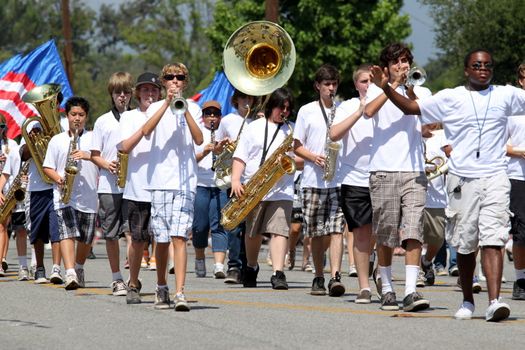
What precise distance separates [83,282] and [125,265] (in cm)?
407

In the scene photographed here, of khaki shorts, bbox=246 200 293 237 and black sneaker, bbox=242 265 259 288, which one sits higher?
khaki shorts, bbox=246 200 293 237

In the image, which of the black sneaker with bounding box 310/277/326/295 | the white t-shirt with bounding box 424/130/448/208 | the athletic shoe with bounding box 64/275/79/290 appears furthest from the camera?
the white t-shirt with bounding box 424/130/448/208

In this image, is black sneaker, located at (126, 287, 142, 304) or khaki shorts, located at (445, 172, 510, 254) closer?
khaki shorts, located at (445, 172, 510, 254)

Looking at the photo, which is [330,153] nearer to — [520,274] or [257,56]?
[257,56]

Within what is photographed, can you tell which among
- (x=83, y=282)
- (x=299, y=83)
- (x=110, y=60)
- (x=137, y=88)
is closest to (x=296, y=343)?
(x=137, y=88)

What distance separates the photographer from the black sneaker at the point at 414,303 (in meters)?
11.0

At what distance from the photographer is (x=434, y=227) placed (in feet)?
47.8

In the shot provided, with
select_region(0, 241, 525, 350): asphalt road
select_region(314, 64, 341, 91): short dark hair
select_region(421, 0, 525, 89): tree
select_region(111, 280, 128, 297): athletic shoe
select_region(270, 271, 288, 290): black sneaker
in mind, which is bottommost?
select_region(0, 241, 525, 350): asphalt road

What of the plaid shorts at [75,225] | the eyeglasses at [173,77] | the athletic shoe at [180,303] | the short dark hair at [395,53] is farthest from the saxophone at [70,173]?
the short dark hair at [395,53]

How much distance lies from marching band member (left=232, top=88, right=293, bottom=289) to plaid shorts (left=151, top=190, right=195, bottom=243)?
229cm

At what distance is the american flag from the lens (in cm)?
2109

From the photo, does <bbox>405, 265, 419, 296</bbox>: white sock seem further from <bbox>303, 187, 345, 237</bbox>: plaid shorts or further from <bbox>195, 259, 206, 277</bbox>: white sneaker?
<bbox>195, 259, 206, 277</bbox>: white sneaker

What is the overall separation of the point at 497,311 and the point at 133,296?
3274 mm

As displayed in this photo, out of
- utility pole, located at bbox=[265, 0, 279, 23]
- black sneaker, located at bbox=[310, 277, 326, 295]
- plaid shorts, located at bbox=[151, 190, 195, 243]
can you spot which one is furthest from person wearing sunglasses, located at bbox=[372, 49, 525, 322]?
utility pole, located at bbox=[265, 0, 279, 23]
